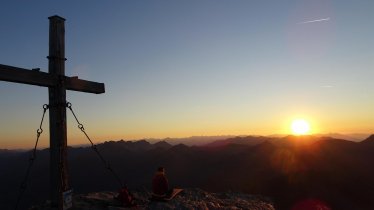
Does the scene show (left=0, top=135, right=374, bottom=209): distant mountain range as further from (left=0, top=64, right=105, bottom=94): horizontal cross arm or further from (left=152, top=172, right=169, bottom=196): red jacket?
(left=0, top=64, right=105, bottom=94): horizontal cross arm

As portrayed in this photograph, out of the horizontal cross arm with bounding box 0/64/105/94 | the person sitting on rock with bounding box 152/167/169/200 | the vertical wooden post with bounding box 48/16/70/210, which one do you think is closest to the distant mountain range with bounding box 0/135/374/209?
the person sitting on rock with bounding box 152/167/169/200

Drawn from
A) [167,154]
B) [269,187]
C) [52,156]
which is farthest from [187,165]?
[52,156]

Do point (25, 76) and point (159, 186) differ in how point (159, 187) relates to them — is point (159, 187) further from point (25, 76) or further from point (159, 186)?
point (25, 76)

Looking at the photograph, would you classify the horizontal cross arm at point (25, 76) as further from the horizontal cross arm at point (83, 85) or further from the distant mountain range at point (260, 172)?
the distant mountain range at point (260, 172)

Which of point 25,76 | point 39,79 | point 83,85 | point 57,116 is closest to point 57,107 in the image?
point 57,116

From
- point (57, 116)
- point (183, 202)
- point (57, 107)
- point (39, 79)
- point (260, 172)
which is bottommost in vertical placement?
point (260, 172)

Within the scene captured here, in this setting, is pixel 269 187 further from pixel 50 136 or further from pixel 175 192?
pixel 50 136
